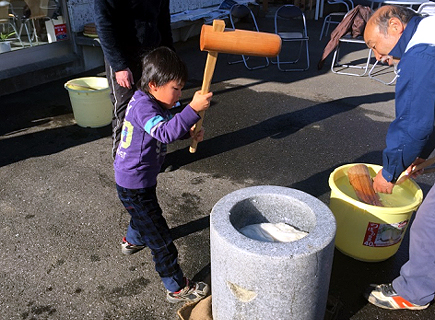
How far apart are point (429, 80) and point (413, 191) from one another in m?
1.07

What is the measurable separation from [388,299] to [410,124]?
1.13 metres

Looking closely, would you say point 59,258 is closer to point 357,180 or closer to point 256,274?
point 256,274

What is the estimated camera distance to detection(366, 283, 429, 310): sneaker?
2.48 meters

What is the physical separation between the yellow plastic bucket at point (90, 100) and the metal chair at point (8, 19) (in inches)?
87.8

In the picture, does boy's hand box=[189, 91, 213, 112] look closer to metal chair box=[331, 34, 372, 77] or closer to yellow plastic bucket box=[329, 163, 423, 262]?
yellow plastic bucket box=[329, 163, 423, 262]

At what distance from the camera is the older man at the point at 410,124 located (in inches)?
77.4

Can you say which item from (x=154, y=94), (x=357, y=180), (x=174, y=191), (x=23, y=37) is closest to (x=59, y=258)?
(x=174, y=191)

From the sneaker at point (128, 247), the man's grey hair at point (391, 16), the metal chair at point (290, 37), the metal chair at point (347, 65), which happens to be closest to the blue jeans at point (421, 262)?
the man's grey hair at point (391, 16)

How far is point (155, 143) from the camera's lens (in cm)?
236

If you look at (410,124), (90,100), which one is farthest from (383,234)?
(90,100)

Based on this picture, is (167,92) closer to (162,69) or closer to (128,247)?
(162,69)

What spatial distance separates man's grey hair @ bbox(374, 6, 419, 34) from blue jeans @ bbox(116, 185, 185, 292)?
63.3 inches

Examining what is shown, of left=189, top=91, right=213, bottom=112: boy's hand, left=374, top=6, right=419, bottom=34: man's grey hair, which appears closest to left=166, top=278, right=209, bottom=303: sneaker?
left=189, top=91, right=213, bottom=112: boy's hand

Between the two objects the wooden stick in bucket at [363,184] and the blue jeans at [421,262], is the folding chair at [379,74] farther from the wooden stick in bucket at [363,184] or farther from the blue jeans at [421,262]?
the blue jeans at [421,262]
